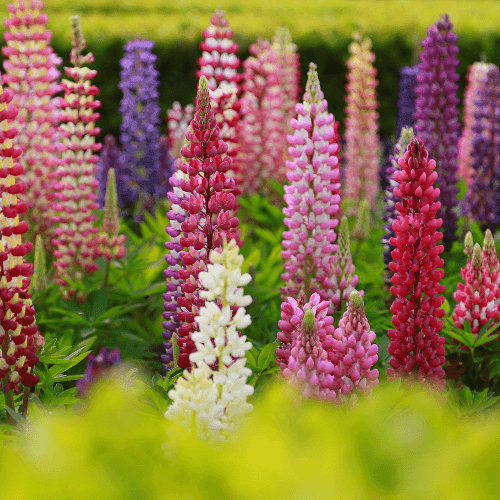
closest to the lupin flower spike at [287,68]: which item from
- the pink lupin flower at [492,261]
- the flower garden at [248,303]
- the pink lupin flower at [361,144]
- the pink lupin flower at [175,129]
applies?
the flower garden at [248,303]

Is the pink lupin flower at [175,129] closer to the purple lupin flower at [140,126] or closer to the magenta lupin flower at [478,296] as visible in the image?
the purple lupin flower at [140,126]

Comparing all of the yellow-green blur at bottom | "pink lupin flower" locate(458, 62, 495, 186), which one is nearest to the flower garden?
the yellow-green blur at bottom

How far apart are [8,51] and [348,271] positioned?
9.47 ft

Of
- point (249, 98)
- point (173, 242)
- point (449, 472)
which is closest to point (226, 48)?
point (249, 98)

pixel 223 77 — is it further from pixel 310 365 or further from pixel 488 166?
pixel 310 365

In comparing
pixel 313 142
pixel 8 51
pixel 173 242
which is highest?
pixel 8 51

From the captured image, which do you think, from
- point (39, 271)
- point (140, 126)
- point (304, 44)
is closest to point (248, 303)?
point (39, 271)

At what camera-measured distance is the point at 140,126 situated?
607 cm

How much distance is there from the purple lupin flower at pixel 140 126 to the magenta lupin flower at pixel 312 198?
9.70 feet

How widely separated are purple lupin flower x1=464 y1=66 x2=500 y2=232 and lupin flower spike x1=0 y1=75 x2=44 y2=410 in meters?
3.92

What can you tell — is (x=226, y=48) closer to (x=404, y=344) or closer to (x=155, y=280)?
(x=155, y=280)

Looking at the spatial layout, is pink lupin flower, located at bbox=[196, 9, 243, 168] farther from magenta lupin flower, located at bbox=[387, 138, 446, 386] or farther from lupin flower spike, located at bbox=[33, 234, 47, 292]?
magenta lupin flower, located at bbox=[387, 138, 446, 386]

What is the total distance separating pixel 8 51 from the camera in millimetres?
4617

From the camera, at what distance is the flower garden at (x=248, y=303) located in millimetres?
1119
